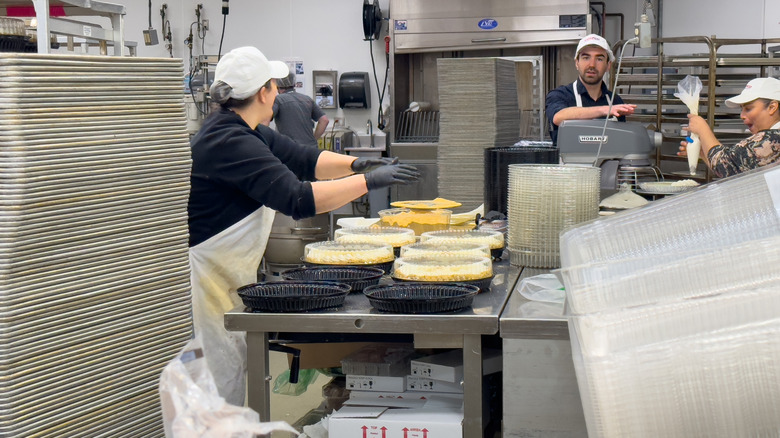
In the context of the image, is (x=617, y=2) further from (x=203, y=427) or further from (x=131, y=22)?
(x=203, y=427)

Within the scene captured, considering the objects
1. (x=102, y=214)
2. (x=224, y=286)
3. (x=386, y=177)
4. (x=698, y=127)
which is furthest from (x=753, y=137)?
(x=102, y=214)

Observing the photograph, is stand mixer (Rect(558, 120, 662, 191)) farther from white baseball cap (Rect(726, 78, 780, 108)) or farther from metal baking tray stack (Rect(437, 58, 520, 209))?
white baseball cap (Rect(726, 78, 780, 108))

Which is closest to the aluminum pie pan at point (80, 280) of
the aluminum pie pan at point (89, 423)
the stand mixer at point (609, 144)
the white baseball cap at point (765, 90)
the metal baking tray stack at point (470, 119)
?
the aluminum pie pan at point (89, 423)

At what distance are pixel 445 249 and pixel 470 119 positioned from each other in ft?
4.82

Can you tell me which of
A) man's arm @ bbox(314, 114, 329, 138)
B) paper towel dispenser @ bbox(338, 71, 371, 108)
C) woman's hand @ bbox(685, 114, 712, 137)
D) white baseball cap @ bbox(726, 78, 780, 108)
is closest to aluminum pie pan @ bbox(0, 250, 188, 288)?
woman's hand @ bbox(685, 114, 712, 137)

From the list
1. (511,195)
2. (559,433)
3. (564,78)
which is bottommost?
(559,433)

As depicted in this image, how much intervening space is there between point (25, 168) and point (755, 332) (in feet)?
4.25

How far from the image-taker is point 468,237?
2.58 meters

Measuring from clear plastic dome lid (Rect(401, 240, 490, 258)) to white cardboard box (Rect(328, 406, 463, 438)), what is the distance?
16.8 inches

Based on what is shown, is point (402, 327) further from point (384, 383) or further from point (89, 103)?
point (89, 103)

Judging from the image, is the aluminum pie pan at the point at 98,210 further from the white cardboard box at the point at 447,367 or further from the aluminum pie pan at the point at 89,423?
the white cardboard box at the point at 447,367

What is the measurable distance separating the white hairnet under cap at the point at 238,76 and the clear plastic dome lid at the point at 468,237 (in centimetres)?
71

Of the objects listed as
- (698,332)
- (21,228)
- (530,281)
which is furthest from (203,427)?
(530,281)

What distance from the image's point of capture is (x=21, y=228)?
162 cm
